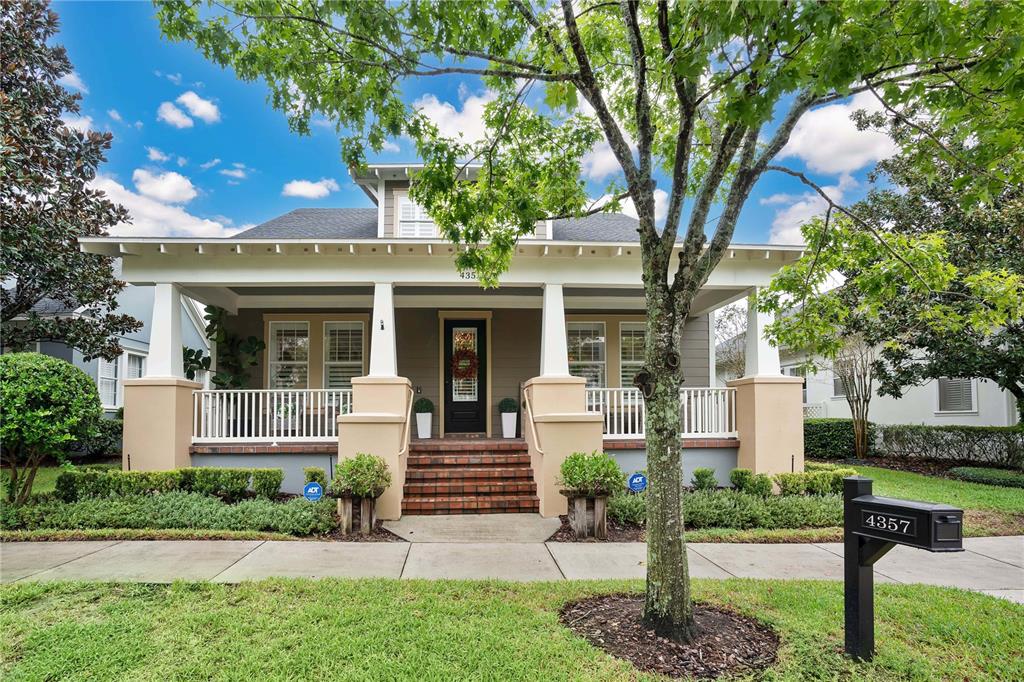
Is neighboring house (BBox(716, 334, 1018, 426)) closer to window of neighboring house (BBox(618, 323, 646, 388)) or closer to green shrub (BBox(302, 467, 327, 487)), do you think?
window of neighboring house (BBox(618, 323, 646, 388))

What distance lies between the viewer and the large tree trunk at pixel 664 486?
351cm

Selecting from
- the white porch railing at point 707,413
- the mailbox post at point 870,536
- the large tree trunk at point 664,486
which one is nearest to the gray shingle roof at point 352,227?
the white porch railing at point 707,413

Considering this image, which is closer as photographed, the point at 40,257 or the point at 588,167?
the point at 588,167

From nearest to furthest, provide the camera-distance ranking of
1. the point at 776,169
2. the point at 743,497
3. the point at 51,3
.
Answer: the point at 776,169
the point at 743,497
the point at 51,3

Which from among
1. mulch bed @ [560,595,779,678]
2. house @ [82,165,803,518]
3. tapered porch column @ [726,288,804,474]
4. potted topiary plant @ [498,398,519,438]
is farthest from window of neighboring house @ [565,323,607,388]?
mulch bed @ [560,595,779,678]

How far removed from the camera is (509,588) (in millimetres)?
4465

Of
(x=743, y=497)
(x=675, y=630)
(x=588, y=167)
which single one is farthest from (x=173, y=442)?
(x=743, y=497)

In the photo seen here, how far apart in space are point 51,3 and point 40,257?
17.2 feet

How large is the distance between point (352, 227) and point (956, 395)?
1525cm

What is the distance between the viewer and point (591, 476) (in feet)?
21.2

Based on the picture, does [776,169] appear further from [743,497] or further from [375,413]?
[375,413]

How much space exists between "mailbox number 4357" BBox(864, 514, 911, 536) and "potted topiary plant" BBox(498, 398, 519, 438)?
777 cm

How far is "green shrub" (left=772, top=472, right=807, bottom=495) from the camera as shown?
8.03 meters

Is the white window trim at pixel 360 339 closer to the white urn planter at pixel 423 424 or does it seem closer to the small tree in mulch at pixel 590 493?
the white urn planter at pixel 423 424
